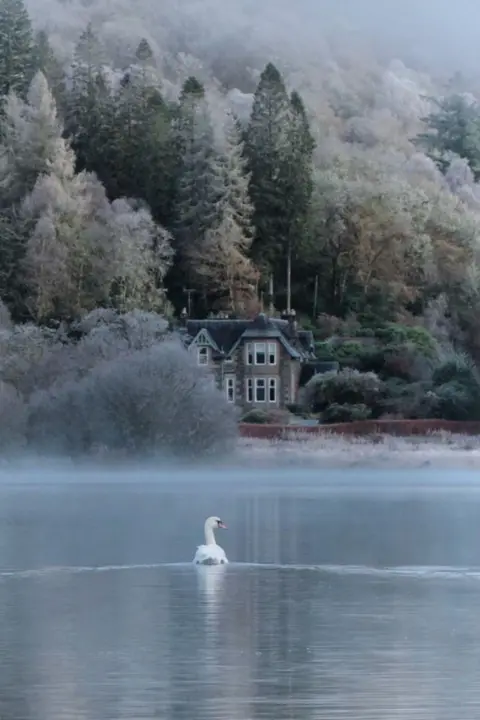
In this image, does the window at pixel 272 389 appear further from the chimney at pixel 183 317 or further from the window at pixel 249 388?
the chimney at pixel 183 317

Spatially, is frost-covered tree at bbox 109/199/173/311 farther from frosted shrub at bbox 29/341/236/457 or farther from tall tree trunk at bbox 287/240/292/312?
tall tree trunk at bbox 287/240/292/312

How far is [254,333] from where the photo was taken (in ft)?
100

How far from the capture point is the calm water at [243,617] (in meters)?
7.40

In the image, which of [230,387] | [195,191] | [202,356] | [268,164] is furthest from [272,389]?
[268,164]

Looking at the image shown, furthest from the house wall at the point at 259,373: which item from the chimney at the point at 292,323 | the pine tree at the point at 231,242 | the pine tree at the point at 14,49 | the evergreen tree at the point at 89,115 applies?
the pine tree at the point at 14,49

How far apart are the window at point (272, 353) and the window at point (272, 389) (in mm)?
301

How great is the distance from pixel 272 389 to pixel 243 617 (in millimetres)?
19773

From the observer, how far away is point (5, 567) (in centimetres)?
1329

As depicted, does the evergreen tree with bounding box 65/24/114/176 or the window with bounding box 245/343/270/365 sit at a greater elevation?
the evergreen tree with bounding box 65/24/114/176

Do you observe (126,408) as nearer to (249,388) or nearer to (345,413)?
(249,388)

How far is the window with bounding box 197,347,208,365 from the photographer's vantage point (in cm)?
3040

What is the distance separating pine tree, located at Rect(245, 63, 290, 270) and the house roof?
6.45 feet

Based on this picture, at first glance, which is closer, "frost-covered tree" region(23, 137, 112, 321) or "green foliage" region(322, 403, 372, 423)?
"green foliage" region(322, 403, 372, 423)

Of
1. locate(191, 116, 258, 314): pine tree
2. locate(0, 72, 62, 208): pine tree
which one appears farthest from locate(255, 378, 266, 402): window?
locate(0, 72, 62, 208): pine tree
